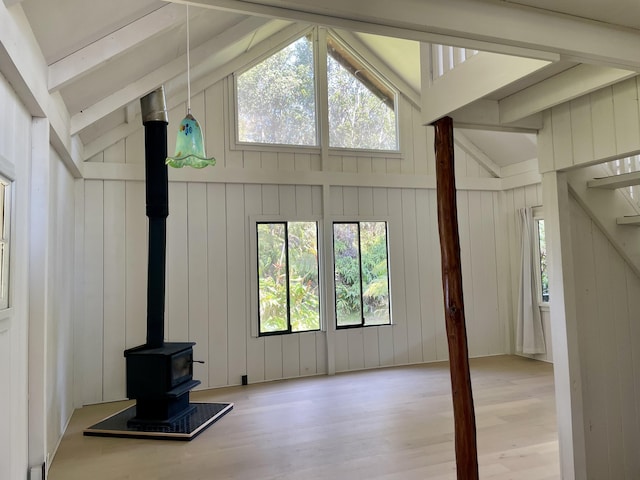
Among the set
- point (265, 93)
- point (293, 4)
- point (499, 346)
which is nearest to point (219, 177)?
point (265, 93)

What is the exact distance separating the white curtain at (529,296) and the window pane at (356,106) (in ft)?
7.40

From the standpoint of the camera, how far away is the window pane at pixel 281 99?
5816 millimetres

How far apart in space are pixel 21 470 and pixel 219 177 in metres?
3.78

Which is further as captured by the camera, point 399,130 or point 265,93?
point 399,130

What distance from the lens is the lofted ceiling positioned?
1.52 meters

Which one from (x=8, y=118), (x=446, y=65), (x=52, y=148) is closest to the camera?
(x=8, y=118)

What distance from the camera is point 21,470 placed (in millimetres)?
2314

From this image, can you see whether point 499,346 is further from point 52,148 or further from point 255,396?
point 52,148

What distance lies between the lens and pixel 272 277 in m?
5.79

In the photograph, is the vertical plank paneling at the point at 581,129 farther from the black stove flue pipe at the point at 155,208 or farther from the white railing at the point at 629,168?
the black stove flue pipe at the point at 155,208

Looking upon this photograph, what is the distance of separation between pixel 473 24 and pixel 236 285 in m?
4.50

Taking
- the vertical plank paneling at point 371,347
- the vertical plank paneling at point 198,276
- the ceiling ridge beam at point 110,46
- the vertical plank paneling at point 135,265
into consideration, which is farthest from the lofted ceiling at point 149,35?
the vertical plank paneling at point 371,347

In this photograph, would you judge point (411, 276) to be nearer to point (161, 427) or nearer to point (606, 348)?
point (606, 348)

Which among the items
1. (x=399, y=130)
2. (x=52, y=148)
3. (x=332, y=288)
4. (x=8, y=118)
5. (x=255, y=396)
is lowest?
(x=255, y=396)
